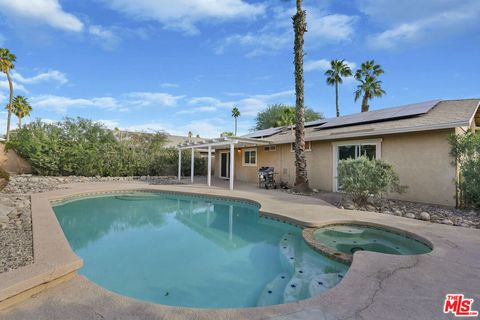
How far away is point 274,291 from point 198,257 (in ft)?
6.28

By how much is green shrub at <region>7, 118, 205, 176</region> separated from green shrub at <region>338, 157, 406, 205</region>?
14.9 m

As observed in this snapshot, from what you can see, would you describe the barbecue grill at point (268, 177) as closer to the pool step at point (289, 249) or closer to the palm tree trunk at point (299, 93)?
the palm tree trunk at point (299, 93)

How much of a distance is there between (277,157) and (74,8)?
12.5 m

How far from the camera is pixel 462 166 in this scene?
24.5 ft

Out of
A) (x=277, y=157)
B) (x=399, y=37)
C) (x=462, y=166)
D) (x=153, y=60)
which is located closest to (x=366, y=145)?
(x=462, y=166)

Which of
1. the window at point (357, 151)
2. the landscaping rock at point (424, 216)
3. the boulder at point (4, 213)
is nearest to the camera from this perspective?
the boulder at point (4, 213)

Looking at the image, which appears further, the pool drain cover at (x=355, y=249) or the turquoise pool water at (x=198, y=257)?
the pool drain cover at (x=355, y=249)

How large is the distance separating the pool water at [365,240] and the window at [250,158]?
35.5 ft

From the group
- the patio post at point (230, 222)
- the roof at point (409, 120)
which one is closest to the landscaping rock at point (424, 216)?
the roof at point (409, 120)

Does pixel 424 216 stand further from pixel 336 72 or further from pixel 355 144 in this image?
pixel 336 72

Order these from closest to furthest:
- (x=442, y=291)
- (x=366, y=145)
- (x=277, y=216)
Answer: (x=442, y=291) → (x=277, y=216) → (x=366, y=145)

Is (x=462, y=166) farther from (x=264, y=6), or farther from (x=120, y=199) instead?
(x=120, y=199)

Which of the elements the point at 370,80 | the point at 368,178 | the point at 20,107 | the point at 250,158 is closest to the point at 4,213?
the point at 368,178

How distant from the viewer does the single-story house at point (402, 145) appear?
8141mm
